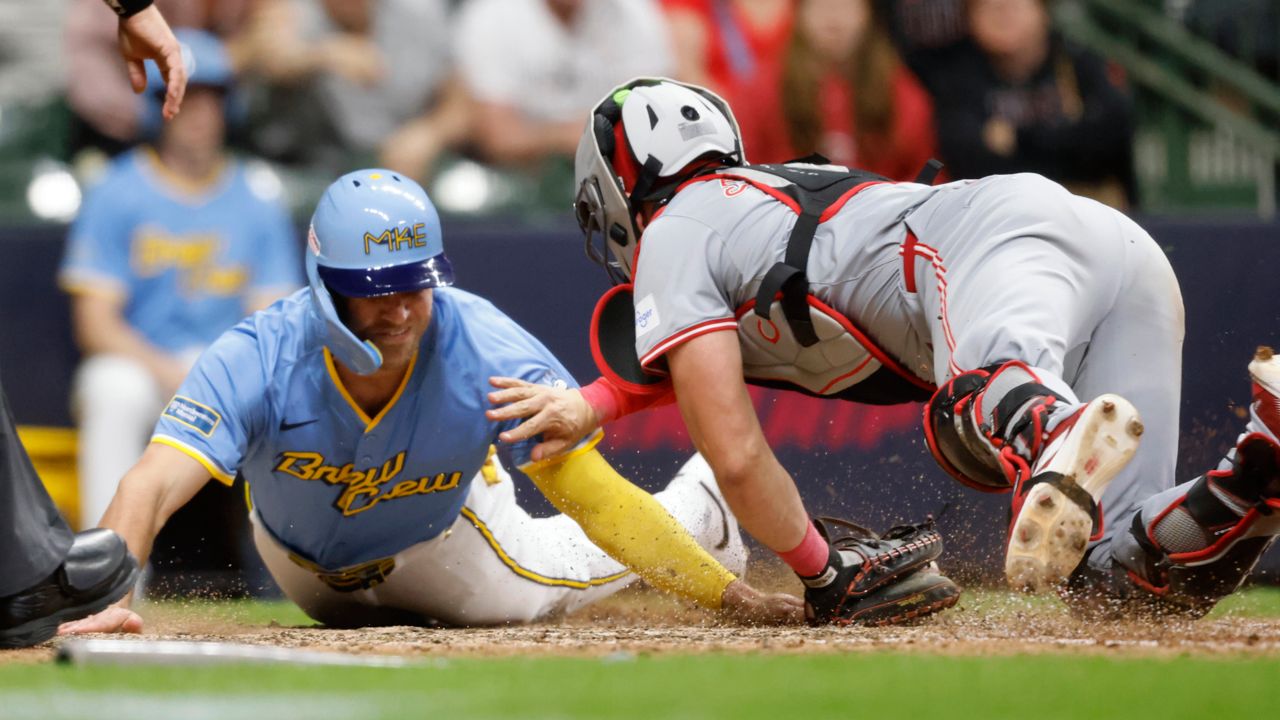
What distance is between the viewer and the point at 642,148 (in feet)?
16.5

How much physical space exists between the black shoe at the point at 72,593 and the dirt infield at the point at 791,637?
6 centimetres

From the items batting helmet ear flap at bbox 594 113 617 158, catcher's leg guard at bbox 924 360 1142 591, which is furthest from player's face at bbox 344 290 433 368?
catcher's leg guard at bbox 924 360 1142 591

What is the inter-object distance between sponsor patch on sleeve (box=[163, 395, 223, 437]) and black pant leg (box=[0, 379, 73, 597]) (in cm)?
83

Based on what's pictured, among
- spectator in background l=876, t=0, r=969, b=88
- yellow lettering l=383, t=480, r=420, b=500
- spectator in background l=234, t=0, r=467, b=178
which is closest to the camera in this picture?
yellow lettering l=383, t=480, r=420, b=500

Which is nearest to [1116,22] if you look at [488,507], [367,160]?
[367,160]

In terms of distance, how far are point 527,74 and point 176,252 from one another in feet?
6.71

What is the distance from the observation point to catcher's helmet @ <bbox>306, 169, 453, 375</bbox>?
4875 mm

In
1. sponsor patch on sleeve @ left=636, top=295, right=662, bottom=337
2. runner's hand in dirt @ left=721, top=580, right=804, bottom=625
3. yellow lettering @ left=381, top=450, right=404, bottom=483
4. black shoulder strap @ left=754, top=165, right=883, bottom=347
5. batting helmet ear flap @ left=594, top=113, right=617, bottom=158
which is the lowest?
runner's hand in dirt @ left=721, top=580, right=804, bottom=625

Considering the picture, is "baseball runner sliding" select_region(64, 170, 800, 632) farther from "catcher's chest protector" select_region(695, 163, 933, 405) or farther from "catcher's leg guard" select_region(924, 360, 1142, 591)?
"catcher's leg guard" select_region(924, 360, 1142, 591)

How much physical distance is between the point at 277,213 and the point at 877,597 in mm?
3967

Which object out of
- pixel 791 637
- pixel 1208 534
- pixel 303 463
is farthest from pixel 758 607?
pixel 303 463

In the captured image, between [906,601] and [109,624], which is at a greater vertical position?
[906,601]

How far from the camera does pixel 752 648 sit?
4.18 metres

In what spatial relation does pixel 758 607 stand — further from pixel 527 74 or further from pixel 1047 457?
pixel 527 74
